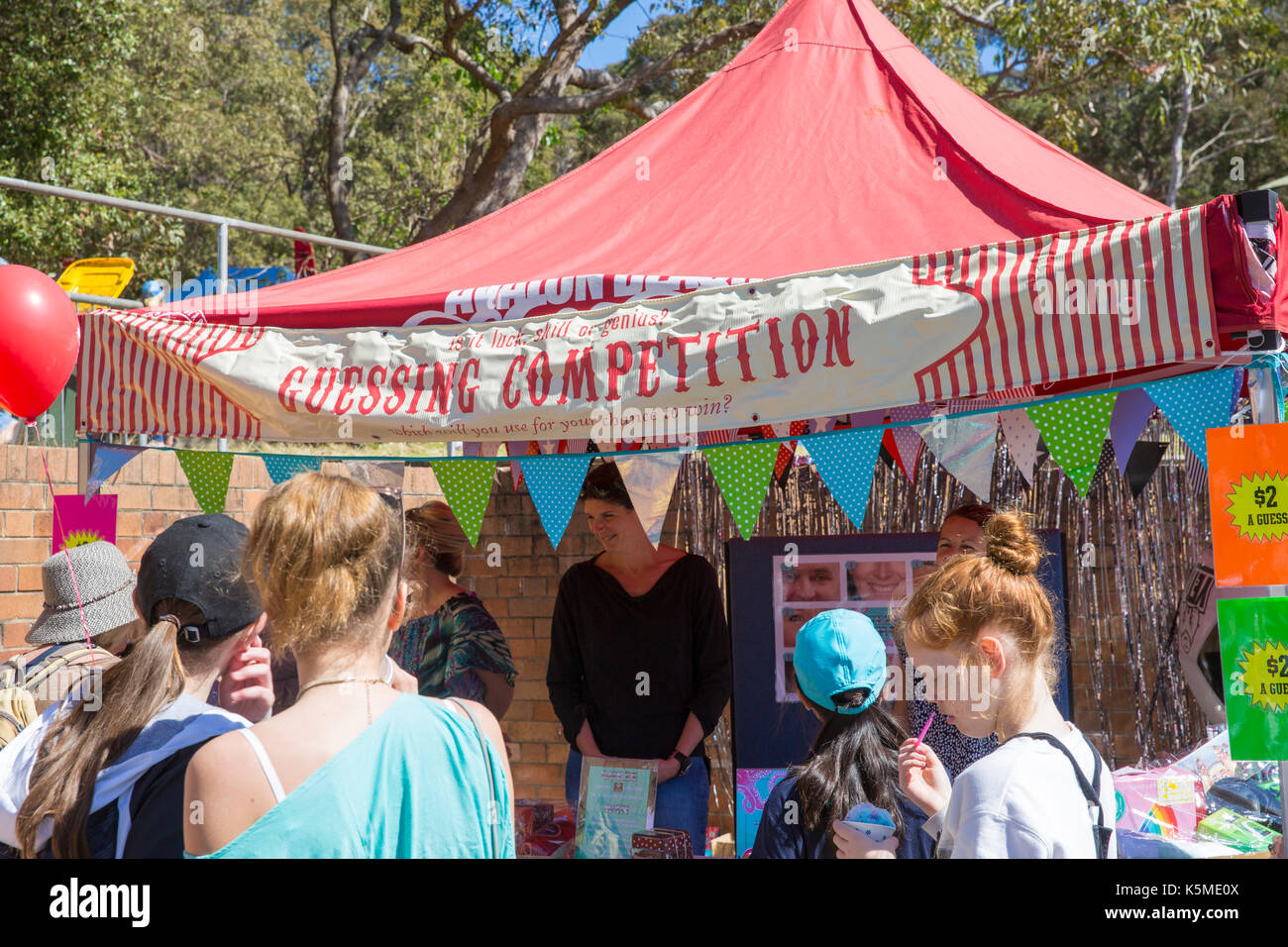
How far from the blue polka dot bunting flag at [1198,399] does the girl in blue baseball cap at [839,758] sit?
90cm

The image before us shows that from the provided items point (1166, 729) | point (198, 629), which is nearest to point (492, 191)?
point (1166, 729)

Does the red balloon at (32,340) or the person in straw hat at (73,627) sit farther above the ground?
the red balloon at (32,340)

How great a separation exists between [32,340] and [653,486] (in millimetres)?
1825

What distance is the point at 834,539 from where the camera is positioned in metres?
4.21

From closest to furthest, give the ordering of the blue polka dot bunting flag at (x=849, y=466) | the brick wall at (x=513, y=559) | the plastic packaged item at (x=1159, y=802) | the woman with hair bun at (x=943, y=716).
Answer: the plastic packaged item at (x=1159, y=802) < the blue polka dot bunting flag at (x=849, y=466) < the woman with hair bun at (x=943, y=716) < the brick wall at (x=513, y=559)

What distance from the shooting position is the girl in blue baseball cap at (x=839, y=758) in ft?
7.47

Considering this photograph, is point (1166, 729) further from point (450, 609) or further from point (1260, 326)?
point (450, 609)

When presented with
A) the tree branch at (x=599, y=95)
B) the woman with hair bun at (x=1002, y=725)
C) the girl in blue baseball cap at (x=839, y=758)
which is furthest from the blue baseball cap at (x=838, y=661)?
the tree branch at (x=599, y=95)

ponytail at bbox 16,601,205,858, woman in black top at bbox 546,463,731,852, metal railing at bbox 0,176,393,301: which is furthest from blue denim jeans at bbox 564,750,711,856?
metal railing at bbox 0,176,393,301

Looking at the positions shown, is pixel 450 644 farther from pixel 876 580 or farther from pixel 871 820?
pixel 871 820

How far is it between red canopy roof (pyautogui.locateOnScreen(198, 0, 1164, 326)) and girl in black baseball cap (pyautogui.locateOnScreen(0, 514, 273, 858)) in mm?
1242

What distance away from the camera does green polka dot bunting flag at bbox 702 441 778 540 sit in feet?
10.4

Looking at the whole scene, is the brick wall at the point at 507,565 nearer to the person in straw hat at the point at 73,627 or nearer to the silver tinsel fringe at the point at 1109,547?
the silver tinsel fringe at the point at 1109,547

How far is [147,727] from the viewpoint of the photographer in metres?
2.09
